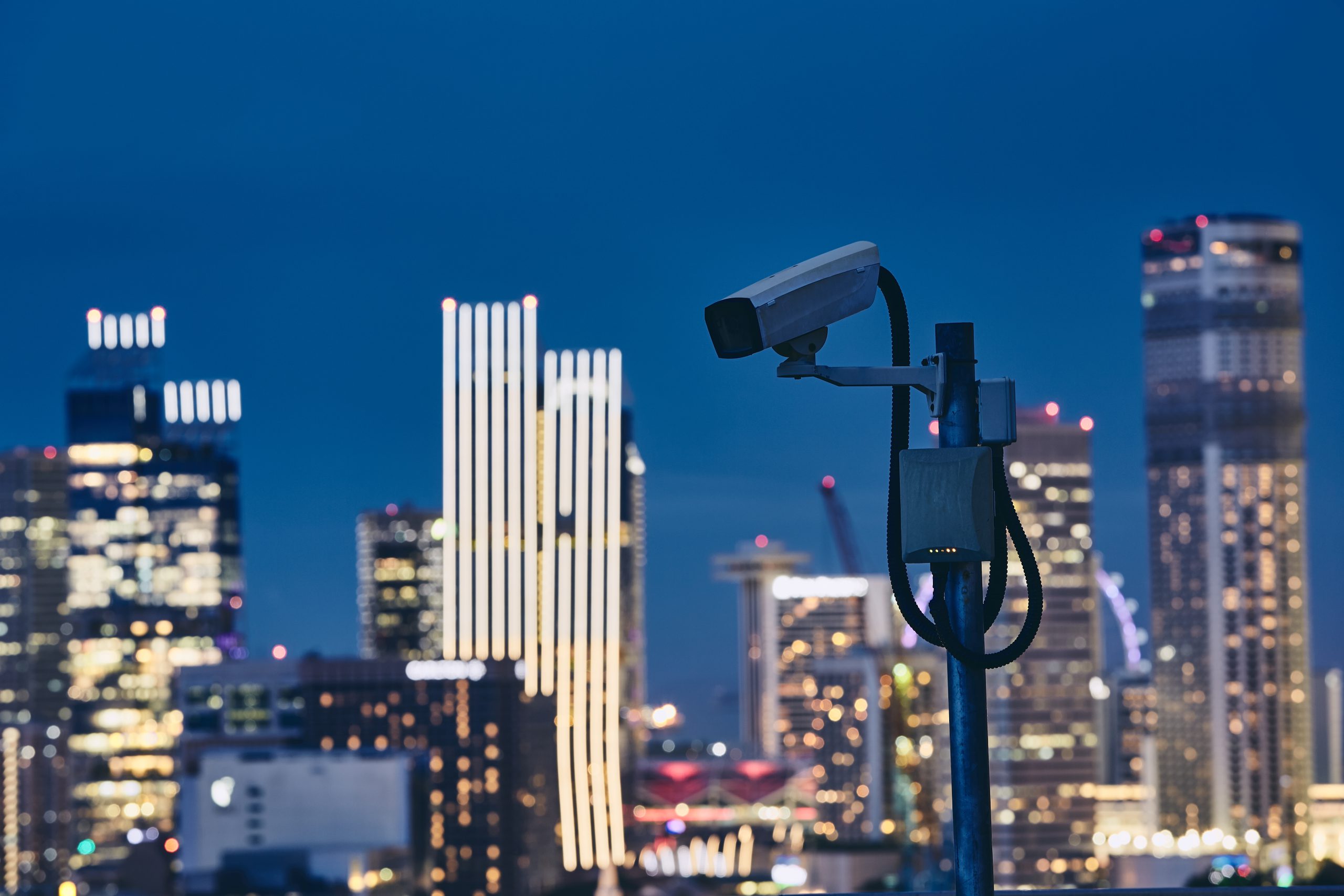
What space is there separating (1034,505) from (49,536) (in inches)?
1917

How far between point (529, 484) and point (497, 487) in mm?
1628

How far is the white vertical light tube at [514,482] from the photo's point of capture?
3615 inches

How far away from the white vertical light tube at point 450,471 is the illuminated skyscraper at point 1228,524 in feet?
123

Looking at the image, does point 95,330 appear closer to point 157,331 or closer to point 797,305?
point 157,331

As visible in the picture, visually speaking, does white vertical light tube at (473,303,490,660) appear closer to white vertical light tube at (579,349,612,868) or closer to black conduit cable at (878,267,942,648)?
white vertical light tube at (579,349,612,868)

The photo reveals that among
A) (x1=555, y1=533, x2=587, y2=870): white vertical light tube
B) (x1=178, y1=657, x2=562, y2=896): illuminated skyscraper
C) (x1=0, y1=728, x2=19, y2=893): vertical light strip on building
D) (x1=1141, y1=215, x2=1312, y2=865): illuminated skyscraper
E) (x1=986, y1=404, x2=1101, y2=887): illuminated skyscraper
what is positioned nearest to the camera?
(x1=0, y1=728, x2=19, y2=893): vertical light strip on building

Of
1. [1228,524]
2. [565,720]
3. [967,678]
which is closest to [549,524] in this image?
[565,720]

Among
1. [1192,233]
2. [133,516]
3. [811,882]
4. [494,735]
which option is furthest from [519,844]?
[1192,233]

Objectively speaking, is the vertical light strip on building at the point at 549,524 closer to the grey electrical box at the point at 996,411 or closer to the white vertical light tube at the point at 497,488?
the white vertical light tube at the point at 497,488

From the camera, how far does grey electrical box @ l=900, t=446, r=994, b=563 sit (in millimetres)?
3713

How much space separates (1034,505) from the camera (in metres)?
107

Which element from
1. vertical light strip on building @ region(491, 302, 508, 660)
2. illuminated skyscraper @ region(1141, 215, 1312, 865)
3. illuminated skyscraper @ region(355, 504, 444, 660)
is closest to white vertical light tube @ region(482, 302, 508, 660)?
vertical light strip on building @ region(491, 302, 508, 660)

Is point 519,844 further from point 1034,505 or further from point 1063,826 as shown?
point 1034,505

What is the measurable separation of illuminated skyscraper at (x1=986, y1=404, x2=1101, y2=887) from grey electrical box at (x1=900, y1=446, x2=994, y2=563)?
282ft
